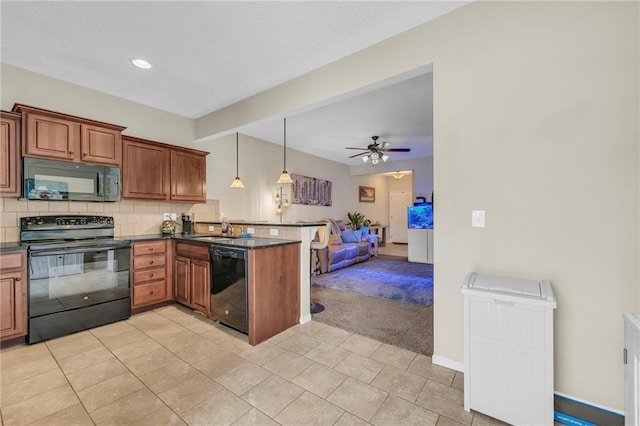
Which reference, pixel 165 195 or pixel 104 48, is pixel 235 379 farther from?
pixel 104 48

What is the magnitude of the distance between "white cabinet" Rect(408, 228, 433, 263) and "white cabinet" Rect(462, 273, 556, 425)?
4.79 metres

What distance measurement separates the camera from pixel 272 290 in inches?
110

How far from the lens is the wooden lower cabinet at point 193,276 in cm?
317

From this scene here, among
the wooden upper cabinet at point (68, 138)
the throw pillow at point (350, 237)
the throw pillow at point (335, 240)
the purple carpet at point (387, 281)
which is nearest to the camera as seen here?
the wooden upper cabinet at point (68, 138)

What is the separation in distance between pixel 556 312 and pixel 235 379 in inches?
88.8

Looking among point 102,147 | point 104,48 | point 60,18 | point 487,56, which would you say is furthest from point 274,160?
point 487,56

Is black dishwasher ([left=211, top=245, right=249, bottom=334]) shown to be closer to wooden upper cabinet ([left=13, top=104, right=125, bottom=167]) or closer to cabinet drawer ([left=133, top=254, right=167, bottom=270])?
cabinet drawer ([left=133, top=254, right=167, bottom=270])

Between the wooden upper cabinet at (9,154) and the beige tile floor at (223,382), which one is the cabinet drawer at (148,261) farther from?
the wooden upper cabinet at (9,154)

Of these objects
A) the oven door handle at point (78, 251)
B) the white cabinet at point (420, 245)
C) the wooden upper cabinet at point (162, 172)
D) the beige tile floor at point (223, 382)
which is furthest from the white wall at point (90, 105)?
the white cabinet at point (420, 245)

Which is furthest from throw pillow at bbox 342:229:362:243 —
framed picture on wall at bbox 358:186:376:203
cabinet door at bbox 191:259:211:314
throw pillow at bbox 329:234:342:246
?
cabinet door at bbox 191:259:211:314

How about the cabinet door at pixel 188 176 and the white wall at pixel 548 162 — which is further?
the cabinet door at pixel 188 176

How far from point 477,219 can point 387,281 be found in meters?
3.03

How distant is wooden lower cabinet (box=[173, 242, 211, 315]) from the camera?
10.4ft

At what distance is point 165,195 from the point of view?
3.89 meters
